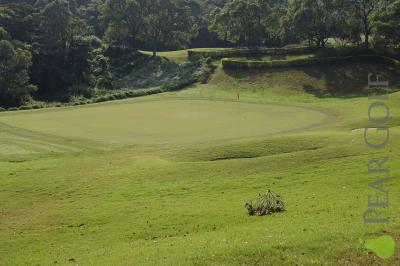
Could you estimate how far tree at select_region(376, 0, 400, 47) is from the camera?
83.6m

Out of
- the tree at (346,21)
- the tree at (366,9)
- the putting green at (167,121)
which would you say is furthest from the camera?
the tree at (346,21)

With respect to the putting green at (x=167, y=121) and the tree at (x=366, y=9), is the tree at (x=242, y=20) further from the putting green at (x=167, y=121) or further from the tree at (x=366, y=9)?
the putting green at (x=167, y=121)

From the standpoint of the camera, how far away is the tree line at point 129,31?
86.6 meters

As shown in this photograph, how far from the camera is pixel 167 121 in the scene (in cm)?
5828

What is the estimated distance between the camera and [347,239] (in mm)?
18406

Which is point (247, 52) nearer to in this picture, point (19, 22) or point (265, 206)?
point (19, 22)

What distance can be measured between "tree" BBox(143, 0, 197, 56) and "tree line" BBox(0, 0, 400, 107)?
0.24 metres

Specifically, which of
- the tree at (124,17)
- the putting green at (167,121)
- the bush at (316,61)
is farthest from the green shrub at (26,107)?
the bush at (316,61)

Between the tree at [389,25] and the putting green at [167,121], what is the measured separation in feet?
103

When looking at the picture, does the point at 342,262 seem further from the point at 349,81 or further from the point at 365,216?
the point at 349,81

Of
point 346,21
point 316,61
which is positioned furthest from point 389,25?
point 316,61

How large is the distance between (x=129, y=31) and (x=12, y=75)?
122 feet

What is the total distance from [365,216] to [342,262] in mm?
5289

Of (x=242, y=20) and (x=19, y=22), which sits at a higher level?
(x=19, y=22)
